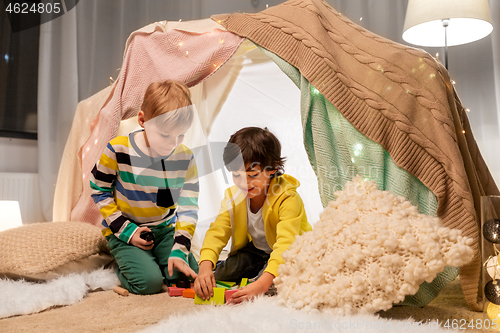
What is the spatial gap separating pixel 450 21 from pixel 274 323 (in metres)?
1.78

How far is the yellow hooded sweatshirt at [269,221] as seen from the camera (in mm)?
854

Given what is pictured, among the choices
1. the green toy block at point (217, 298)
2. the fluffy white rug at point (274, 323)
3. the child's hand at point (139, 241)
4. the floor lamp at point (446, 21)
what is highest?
the floor lamp at point (446, 21)

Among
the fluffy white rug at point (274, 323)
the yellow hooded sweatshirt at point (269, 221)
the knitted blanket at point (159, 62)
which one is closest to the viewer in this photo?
the fluffy white rug at point (274, 323)

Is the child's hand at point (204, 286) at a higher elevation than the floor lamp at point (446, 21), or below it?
below

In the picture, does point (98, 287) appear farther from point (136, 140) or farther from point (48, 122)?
point (48, 122)

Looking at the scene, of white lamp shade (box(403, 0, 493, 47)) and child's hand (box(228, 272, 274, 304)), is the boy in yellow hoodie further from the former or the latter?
white lamp shade (box(403, 0, 493, 47))

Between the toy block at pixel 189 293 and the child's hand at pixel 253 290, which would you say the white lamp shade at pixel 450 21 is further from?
the toy block at pixel 189 293

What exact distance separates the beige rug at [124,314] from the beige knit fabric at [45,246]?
169 millimetres

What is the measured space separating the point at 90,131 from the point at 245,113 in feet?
2.13

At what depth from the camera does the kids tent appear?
2.53 ft

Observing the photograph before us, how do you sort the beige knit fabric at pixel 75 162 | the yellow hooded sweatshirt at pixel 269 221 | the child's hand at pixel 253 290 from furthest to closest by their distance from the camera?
the beige knit fabric at pixel 75 162
the yellow hooded sweatshirt at pixel 269 221
the child's hand at pixel 253 290

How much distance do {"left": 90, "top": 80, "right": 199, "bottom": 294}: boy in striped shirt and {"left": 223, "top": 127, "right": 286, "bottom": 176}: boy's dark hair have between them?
14cm

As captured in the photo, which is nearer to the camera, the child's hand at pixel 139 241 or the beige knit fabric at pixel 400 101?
the beige knit fabric at pixel 400 101

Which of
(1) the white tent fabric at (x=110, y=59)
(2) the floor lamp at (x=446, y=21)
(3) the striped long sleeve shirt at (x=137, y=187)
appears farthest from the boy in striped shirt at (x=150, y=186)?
(2) the floor lamp at (x=446, y=21)
